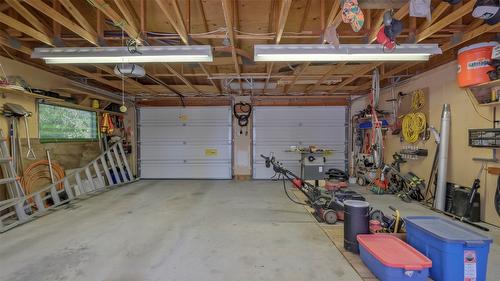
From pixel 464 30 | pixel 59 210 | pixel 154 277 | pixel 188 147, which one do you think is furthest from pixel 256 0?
pixel 188 147

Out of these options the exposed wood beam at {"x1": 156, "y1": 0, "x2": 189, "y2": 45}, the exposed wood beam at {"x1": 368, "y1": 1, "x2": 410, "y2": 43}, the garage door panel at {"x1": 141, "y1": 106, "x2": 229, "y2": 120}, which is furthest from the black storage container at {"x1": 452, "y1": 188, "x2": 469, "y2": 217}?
the garage door panel at {"x1": 141, "y1": 106, "x2": 229, "y2": 120}

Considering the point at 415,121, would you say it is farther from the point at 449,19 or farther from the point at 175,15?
the point at 175,15

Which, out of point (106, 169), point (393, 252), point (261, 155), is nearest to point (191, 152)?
point (106, 169)

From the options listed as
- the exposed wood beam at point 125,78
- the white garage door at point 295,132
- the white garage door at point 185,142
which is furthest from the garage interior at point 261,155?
the white garage door at point 185,142

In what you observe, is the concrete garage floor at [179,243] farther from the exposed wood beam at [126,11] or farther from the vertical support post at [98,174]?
the exposed wood beam at [126,11]

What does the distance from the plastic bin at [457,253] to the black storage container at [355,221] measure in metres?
0.57

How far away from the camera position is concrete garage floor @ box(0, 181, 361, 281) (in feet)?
7.81

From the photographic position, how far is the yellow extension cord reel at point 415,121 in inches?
194

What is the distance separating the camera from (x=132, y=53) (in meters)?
3.30

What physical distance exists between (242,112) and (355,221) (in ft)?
18.1

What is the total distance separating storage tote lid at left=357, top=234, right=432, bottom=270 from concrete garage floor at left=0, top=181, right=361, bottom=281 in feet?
0.97

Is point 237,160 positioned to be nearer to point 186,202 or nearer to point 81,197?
point 186,202

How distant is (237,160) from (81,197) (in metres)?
3.97

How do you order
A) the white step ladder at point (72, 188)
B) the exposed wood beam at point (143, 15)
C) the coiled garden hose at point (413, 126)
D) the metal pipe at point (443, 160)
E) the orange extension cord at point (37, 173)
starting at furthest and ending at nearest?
the coiled garden hose at point (413, 126) < the orange extension cord at point (37, 173) < the metal pipe at point (443, 160) < the white step ladder at point (72, 188) < the exposed wood beam at point (143, 15)
